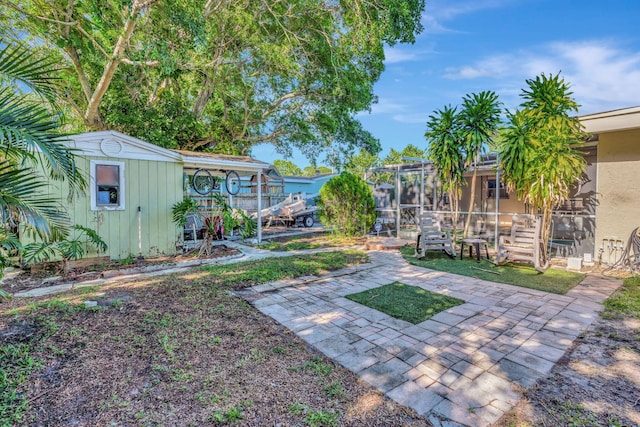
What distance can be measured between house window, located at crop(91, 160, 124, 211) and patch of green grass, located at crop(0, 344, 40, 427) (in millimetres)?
4333

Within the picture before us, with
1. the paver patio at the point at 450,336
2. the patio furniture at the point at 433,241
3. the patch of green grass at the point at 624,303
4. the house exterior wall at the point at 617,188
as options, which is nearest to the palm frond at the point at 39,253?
the paver patio at the point at 450,336

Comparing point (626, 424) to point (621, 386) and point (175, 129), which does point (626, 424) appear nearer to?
point (621, 386)

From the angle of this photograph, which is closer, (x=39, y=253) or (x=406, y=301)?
(x=406, y=301)

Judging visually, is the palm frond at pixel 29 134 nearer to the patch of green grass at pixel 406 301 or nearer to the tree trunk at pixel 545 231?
the patch of green grass at pixel 406 301

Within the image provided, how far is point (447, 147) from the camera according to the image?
7.49 meters

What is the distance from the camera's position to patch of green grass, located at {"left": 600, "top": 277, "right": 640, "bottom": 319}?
373 cm

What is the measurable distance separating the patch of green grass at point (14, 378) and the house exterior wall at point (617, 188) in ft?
29.9

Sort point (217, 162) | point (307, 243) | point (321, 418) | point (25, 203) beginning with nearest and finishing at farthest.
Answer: point (321, 418), point (25, 203), point (217, 162), point (307, 243)

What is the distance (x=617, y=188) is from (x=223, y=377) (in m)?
8.06

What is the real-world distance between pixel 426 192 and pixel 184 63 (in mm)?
10247

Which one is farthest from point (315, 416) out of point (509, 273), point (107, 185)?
point (107, 185)

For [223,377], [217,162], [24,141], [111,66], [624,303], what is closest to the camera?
[223,377]

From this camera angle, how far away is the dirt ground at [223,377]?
1981mm

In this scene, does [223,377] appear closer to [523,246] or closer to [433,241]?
[433,241]
